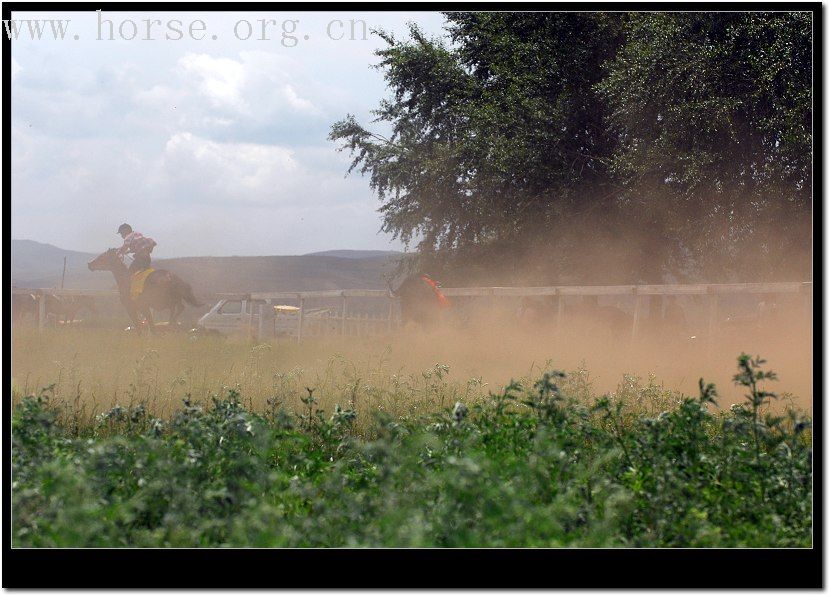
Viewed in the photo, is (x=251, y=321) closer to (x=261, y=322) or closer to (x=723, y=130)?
(x=261, y=322)

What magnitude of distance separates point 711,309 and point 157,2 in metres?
8.59

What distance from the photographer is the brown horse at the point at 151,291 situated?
531 inches

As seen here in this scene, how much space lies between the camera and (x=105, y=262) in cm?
1349

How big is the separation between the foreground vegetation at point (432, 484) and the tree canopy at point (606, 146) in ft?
18.8

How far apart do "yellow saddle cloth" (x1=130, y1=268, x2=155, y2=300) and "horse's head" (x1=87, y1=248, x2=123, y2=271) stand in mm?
380

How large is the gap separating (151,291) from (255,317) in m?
4.82

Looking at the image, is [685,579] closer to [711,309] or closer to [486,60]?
[711,309]

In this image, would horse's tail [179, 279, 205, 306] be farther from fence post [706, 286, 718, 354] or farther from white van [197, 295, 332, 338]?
fence post [706, 286, 718, 354]

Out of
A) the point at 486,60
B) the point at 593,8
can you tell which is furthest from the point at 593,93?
the point at 593,8

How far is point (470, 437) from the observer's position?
5.22 metres

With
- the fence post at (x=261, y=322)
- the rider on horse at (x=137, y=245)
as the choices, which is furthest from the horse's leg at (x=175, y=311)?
the fence post at (x=261, y=322)

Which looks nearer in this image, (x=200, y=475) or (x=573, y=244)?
(x=200, y=475)

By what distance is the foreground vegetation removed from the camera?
4.23m

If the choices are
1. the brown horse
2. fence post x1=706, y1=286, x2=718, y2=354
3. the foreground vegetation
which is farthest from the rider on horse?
fence post x1=706, y1=286, x2=718, y2=354
